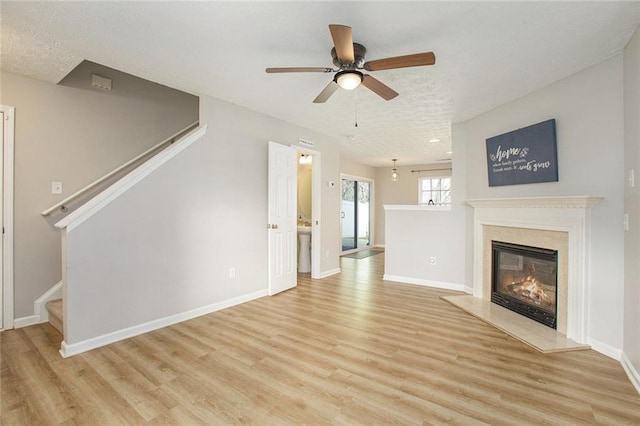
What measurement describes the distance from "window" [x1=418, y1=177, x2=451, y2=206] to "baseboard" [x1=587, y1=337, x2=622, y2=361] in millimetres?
6352

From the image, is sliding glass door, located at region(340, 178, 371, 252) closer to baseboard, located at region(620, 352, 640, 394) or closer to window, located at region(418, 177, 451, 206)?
window, located at region(418, 177, 451, 206)

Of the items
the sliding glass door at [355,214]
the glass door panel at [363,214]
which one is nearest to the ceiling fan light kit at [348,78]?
the sliding glass door at [355,214]

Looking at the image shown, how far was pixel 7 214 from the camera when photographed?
2.96 metres

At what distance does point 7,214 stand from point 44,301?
38.7 inches

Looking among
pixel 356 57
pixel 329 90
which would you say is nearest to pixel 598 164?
pixel 356 57

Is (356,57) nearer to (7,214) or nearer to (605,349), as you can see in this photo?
(605,349)

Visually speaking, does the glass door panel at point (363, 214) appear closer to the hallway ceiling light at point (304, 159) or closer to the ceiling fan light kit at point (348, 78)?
the hallway ceiling light at point (304, 159)

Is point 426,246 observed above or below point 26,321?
above

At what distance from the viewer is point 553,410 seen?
184 cm

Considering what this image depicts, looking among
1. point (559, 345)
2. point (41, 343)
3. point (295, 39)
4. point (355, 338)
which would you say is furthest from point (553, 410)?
point (41, 343)

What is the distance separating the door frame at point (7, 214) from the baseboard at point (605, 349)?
5.61 m

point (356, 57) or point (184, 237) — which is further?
point (184, 237)

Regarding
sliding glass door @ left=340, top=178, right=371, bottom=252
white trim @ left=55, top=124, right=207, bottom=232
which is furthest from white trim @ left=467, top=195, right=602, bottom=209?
sliding glass door @ left=340, top=178, right=371, bottom=252

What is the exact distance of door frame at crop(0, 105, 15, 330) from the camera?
2.95 meters
